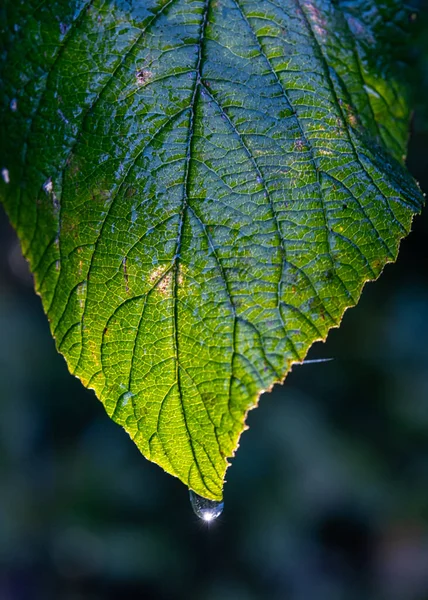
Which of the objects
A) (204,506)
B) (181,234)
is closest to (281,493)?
(204,506)

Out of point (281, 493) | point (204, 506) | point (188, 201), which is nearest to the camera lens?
point (188, 201)

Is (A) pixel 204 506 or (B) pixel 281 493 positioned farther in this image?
(B) pixel 281 493

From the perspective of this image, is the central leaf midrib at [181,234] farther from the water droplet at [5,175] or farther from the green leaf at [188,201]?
the water droplet at [5,175]

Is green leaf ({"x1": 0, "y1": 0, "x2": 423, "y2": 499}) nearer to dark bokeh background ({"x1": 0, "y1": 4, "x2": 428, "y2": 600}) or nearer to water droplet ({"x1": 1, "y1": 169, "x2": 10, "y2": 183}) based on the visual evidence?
water droplet ({"x1": 1, "y1": 169, "x2": 10, "y2": 183})

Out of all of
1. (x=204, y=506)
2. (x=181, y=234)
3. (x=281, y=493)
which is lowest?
(x=281, y=493)

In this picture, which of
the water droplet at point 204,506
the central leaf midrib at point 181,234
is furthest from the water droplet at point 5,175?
the water droplet at point 204,506

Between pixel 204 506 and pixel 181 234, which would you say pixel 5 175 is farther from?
pixel 204 506

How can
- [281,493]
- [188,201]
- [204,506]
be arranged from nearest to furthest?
[188,201]
[204,506]
[281,493]
